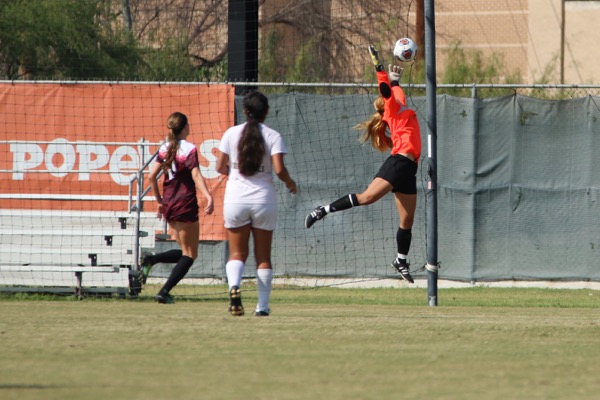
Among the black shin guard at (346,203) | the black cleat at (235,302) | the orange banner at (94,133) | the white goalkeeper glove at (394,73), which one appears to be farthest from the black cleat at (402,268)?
the orange banner at (94,133)

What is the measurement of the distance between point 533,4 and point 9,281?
2901cm

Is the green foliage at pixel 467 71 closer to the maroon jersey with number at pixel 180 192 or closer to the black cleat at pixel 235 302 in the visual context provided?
the maroon jersey with number at pixel 180 192

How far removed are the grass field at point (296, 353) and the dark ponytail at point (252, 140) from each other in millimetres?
1310

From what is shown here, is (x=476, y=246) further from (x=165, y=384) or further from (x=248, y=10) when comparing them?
(x=165, y=384)

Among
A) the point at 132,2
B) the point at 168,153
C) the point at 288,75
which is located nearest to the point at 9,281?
the point at 168,153

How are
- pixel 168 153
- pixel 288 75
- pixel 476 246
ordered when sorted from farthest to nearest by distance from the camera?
1. pixel 288 75
2. pixel 476 246
3. pixel 168 153

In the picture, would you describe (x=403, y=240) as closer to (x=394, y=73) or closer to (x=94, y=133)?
(x=394, y=73)

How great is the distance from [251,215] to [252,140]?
0.65 metres

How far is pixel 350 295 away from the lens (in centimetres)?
1532

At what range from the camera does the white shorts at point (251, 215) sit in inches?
389

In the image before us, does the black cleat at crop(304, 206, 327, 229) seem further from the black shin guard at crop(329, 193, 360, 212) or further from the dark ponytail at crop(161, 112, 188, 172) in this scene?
the dark ponytail at crop(161, 112, 188, 172)

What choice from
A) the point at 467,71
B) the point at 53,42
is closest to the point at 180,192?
the point at 53,42

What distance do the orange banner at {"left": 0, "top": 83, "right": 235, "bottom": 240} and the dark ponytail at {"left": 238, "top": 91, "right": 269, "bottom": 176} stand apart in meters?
6.88

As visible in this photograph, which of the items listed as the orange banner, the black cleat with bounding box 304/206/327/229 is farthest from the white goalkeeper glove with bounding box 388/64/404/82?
the orange banner
